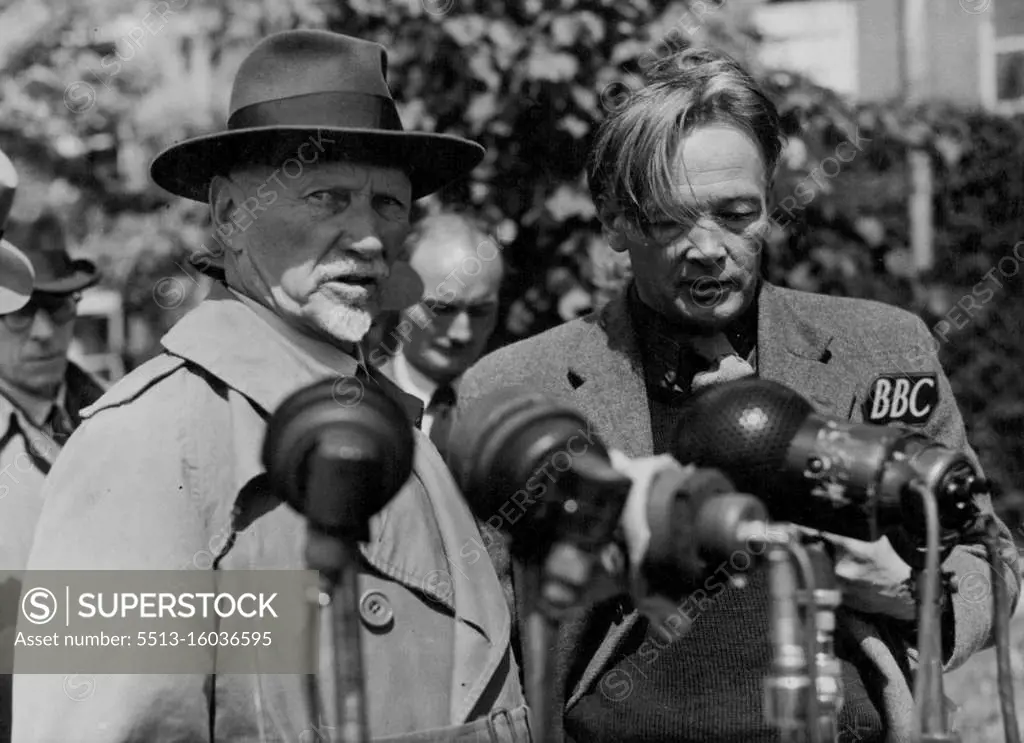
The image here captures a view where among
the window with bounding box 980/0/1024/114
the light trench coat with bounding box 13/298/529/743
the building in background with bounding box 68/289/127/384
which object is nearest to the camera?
the light trench coat with bounding box 13/298/529/743

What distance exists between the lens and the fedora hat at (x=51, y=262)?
5031mm

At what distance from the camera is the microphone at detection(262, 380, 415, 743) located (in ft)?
5.06

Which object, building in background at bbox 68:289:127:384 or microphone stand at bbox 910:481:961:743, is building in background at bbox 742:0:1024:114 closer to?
building in background at bbox 68:289:127:384

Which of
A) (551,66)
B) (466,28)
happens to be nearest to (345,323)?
(551,66)

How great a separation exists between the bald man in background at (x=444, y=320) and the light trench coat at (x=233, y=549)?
6.01 feet

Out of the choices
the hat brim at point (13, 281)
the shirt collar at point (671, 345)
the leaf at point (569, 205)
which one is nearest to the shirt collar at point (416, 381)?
the leaf at point (569, 205)

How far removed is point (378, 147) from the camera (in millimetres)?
2814

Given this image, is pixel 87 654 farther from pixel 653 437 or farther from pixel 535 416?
pixel 653 437

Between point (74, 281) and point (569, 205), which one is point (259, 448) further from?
point (569, 205)

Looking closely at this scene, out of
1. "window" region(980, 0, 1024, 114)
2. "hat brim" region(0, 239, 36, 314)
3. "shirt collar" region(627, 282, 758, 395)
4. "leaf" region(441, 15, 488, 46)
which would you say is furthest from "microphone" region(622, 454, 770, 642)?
"window" region(980, 0, 1024, 114)

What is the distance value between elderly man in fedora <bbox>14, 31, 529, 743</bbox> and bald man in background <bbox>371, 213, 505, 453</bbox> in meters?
1.56

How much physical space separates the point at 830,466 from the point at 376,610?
912 mm

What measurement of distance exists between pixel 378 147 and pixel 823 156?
11.4 ft

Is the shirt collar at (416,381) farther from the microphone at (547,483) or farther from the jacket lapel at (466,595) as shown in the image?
the microphone at (547,483)
